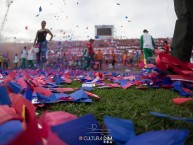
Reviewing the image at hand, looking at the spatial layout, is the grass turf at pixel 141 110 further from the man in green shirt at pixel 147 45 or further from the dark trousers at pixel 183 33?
the man in green shirt at pixel 147 45

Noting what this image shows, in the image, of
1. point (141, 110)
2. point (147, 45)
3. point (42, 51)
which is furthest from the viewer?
point (147, 45)

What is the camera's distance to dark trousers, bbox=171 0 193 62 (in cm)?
373

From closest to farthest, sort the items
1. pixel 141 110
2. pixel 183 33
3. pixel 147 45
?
pixel 141 110 → pixel 183 33 → pixel 147 45

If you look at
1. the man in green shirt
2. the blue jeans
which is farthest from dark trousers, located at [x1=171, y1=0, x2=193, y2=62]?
the blue jeans

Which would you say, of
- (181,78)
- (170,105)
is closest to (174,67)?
(181,78)

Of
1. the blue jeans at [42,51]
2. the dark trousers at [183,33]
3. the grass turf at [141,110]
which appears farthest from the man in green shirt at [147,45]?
the grass turf at [141,110]

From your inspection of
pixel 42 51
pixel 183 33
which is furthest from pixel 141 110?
pixel 42 51

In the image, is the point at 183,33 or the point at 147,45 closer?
the point at 183,33

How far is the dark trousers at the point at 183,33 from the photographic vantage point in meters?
3.73

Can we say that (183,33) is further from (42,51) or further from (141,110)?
(42,51)

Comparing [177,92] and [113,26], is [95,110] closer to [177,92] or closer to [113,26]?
[177,92]

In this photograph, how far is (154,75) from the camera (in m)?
3.87

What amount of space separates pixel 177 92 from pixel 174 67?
38 centimetres

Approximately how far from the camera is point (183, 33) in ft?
12.5
